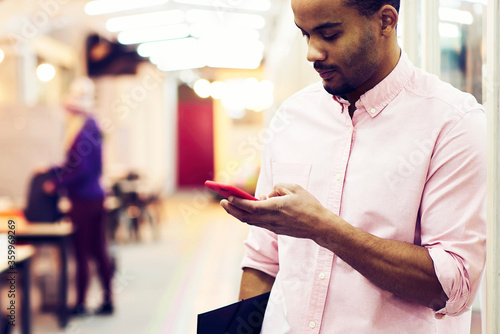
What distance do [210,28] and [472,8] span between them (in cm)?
780

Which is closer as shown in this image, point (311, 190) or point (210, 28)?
point (311, 190)

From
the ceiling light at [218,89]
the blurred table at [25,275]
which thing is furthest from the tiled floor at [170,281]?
the ceiling light at [218,89]

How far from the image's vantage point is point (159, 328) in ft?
12.5

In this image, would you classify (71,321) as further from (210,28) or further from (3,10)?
(210,28)

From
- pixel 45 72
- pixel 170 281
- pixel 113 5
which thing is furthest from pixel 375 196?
pixel 45 72

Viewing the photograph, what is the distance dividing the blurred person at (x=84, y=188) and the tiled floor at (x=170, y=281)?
0.93 ft

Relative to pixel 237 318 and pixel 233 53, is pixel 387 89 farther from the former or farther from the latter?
pixel 233 53

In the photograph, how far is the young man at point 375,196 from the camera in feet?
2.86

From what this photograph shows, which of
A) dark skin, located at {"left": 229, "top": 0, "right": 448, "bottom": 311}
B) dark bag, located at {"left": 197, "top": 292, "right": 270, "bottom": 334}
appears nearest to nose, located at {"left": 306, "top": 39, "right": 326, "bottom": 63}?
dark skin, located at {"left": 229, "top": 0, "right": 448, "bottom": 311}

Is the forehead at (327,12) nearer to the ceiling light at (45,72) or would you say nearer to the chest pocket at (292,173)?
the chest pocket at (292,173)

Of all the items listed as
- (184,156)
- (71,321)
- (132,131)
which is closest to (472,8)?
(71,321)

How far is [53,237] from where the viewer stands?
3684 mm

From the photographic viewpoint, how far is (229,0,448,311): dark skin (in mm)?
886

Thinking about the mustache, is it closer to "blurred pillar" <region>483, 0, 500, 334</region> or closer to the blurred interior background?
"blurred pillar" <region>483, 0, 500, 334</region>
